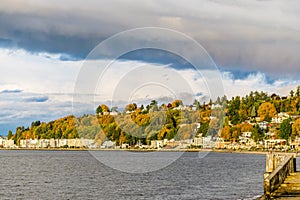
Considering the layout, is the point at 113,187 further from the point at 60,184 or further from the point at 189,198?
the point at 189,198

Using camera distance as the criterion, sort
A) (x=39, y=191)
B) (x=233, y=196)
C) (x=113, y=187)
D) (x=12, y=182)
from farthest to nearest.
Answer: (x=12, y=182)
(x=113, y=187)
(x=39, y=191)
(x=233, y=196)

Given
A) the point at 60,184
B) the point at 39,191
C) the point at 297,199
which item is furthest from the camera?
the point at 60,184

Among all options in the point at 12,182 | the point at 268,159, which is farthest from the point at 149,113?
the point at 268,159

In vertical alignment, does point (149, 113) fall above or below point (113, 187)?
above

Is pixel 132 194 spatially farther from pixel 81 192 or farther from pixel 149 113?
pixel 149 113

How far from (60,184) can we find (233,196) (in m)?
23.9

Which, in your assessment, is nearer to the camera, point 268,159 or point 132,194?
point 268,159

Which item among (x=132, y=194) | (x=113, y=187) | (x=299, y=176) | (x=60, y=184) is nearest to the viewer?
(x=299, y=176)

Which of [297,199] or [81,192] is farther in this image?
[81,192]

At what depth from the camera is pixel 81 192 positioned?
5578cm

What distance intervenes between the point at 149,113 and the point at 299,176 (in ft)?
442

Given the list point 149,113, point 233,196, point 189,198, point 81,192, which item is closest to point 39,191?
point 81,192

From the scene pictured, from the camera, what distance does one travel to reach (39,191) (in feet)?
187

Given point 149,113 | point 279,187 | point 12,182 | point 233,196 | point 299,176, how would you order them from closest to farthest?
point 279,187 < point 299,176 < point 233,196 < point 12,182 < point 149,113
